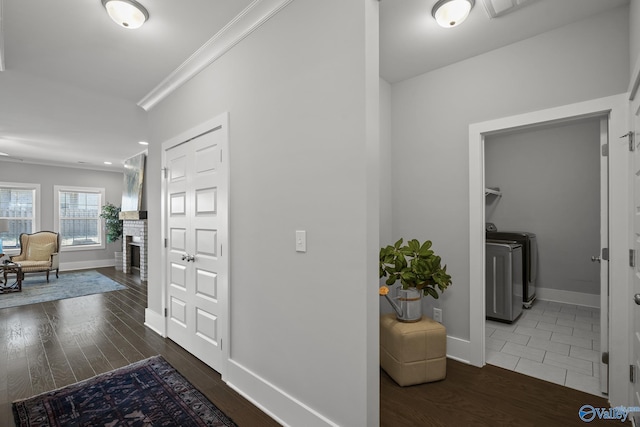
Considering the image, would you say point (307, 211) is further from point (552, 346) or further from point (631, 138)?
point (552, 346)

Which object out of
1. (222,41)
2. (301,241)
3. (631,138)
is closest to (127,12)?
(222,41)

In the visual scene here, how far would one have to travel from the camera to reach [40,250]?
6.37m

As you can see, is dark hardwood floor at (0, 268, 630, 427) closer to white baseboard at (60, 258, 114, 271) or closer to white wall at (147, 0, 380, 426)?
white wall at (147, 0, 380, 426)

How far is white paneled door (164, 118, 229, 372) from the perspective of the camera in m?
2.44

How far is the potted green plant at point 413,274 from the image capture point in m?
2.35

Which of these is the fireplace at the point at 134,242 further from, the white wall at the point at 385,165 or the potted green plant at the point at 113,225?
the white wall at the point at 385,165

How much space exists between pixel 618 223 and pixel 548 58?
1275mm

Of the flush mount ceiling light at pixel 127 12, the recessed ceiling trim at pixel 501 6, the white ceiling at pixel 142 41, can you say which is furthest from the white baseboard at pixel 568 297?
the flush mount ceiling light at pixel 127 12

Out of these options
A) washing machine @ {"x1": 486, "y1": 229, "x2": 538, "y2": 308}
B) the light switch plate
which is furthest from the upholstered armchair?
washing machine @ {"x1": 486, "y1": 229, "x2": 538, "y2": 308}

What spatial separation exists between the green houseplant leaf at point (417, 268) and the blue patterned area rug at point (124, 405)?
1548 millimetres

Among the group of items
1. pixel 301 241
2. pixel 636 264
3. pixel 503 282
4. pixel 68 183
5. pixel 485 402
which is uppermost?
pixel 68 183

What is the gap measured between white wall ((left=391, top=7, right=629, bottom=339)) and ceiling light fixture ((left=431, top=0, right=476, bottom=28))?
2.39ft

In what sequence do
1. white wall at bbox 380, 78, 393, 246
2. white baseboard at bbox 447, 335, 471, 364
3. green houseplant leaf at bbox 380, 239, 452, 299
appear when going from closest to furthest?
1. green houseplant leaf at bbox 380, 239, 452, 299
2. white baseboard at bbox 447, 335, 471, 364
3. white wall at bbox 380, 78, 393, 246

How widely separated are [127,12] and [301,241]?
192 cm
